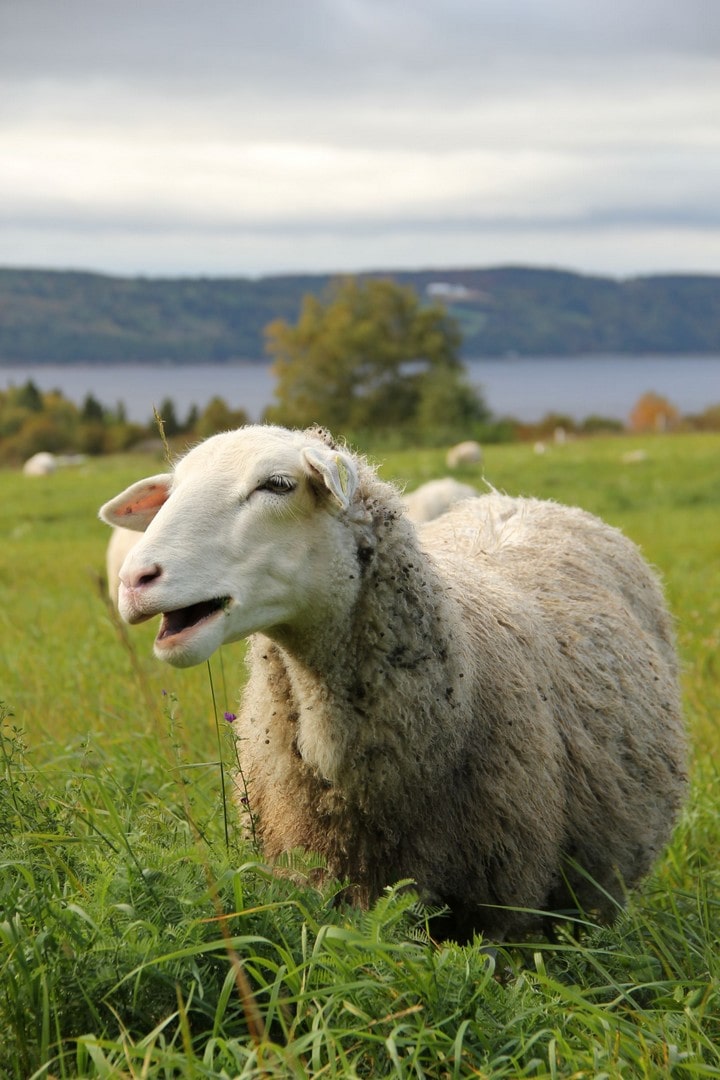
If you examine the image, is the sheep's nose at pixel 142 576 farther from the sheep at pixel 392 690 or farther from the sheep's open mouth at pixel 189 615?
the sheep's open mouth at pixel 189 615

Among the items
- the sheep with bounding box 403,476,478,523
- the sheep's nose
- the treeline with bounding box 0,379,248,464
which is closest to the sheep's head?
the sheep's nose

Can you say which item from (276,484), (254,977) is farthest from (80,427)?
(254,977)

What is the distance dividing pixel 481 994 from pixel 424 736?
2.65 ft

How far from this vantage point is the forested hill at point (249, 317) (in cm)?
11462

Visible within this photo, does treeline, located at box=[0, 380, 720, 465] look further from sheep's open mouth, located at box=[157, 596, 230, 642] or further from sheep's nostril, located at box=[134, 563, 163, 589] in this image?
sheep's nostril, located at box=[134, 563, 163, 589]

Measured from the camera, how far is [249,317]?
Answer: 5039 inches

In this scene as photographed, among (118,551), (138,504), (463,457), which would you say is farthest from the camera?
(463,457)

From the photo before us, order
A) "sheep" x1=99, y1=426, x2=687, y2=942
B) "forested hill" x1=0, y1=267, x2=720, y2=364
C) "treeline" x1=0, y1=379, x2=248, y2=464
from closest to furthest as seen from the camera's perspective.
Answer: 1. "sheep" x1=99, y1=426, x2=687, y2=942
2. "treeline" x1=0, y1=379, x2=248, y2=464
3. "forested hill" x1=0, y1=267, x2=720, y2=364

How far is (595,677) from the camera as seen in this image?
3633mm

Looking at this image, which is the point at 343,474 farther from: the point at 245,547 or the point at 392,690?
the point at 392,690

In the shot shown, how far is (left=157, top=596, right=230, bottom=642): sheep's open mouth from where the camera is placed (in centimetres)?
254

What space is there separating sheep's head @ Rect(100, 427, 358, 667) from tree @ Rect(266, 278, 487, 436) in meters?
53.7

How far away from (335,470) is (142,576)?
1.78ft

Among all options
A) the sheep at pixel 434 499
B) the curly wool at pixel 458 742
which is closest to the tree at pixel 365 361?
the sheep at pixel 434 499
